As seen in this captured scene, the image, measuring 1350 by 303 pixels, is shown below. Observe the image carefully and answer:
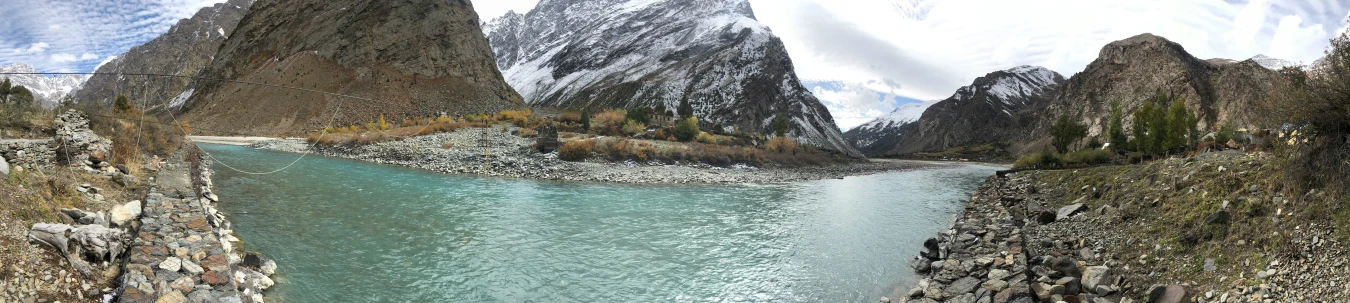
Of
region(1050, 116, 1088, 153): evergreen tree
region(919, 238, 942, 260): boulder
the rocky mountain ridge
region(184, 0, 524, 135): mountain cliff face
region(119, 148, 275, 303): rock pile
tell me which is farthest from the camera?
the rocky mountain ridge

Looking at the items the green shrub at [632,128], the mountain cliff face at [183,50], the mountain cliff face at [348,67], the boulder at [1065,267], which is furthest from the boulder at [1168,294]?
the mountain cliff face at [183,50]

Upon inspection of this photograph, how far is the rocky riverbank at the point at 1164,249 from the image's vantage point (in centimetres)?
663

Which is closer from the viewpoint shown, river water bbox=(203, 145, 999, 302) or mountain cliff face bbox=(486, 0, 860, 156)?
river water bbox=(203, 145, 999, 302)

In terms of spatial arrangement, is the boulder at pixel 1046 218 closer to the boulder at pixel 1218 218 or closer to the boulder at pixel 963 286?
the boulder at pixel 1218 218

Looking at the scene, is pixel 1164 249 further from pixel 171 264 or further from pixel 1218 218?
pixel 171 264

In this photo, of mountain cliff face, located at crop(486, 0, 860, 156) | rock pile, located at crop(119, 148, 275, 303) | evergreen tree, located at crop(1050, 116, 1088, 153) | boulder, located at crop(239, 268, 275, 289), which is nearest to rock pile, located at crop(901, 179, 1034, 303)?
rock pile, located at crop(119, 148, 275, 303)

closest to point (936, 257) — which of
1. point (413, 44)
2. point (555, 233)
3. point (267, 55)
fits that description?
point (555, 233)

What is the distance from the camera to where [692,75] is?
14425 cm

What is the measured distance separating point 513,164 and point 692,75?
380 feet

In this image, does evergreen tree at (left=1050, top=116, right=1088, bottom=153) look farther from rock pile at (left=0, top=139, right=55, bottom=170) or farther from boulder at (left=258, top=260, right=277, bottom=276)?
rock pile at (left=0, top=139, right=55, bottom=170)

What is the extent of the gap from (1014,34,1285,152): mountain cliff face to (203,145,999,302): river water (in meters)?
86.6

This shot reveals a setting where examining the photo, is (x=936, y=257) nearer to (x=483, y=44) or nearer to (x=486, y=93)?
(x=486, y=93)

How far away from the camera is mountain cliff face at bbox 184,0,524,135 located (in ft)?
214

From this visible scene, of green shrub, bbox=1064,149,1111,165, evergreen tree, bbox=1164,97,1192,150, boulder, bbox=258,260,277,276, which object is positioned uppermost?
evergreen tree, bbox=1164,97,1192,150
